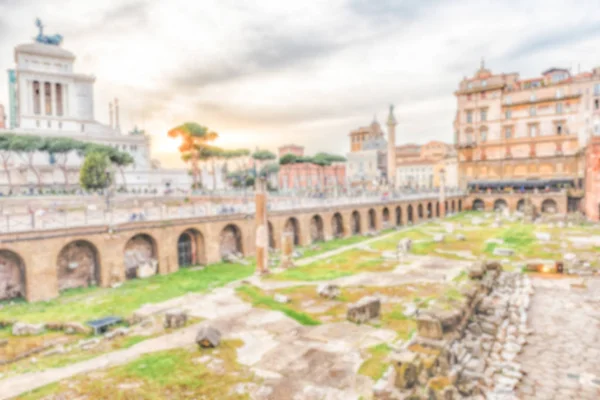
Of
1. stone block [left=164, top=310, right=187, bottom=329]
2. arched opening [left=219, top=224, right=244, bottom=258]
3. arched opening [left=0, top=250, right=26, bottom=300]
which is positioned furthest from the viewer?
arched opening [left=219, top=224, right=244, bottom=258]

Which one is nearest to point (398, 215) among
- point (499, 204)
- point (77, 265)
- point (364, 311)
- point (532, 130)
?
point (499, 204)

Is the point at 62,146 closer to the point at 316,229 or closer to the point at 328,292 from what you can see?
the point at 316,229

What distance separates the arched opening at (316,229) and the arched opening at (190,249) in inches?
497

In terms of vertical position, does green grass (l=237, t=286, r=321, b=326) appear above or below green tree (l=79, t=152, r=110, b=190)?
below

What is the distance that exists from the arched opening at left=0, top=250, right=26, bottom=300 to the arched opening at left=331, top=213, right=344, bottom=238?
25.8 m

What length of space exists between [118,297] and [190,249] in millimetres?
8180

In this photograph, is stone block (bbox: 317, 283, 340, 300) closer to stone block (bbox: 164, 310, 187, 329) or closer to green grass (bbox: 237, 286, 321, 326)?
green grass (bbox: 237, 286, 321, 326)

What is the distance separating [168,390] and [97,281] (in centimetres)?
1449

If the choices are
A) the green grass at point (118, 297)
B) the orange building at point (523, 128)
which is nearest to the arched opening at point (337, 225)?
the green grass at point (118, 297)

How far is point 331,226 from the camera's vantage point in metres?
38.2

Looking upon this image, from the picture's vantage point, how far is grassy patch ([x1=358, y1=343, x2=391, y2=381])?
9.96 metres

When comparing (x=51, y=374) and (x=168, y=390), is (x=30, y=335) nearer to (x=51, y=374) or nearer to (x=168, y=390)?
(x=51, y=374)

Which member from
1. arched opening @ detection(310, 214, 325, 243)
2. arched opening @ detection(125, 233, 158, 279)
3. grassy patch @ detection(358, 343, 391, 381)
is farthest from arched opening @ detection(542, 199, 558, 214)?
grassy patch @ detection(358, 343, 391, 381)

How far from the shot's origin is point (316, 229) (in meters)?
37.2
